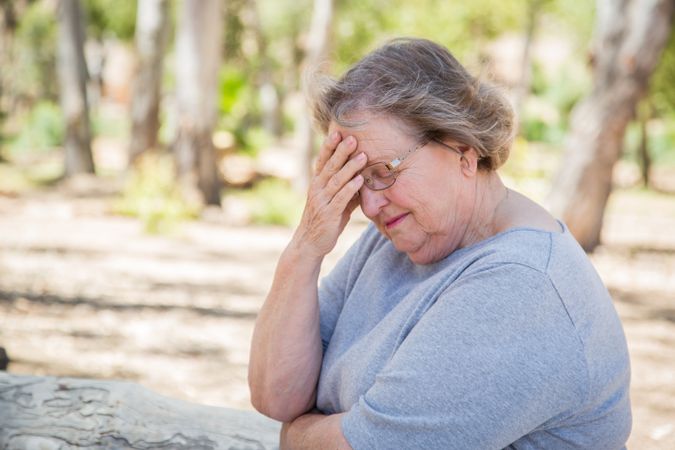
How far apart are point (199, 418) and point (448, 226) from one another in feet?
3.32

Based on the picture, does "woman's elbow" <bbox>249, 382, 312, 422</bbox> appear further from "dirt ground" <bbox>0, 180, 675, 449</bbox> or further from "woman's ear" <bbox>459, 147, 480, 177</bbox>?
"dirt ground" <bbox>0, 180, 675, 449</bbox>

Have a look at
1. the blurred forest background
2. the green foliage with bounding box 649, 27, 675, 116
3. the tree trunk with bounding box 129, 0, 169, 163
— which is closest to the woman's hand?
the blurred forest background

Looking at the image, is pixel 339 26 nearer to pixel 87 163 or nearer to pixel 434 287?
pixel 87 163

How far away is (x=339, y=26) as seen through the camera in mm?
25062

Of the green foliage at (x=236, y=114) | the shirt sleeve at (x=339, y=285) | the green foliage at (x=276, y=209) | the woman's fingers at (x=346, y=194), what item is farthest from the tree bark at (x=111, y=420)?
the green foliage at (x=236, y=114)

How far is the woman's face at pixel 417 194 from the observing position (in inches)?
76.6

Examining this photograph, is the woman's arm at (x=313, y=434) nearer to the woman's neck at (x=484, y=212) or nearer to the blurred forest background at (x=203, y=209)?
the woman's neck at (x=484, y=212)

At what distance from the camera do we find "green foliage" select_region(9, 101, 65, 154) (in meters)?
23.6

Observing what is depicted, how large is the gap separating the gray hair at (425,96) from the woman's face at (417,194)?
4cm

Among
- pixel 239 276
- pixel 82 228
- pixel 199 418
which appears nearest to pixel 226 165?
pixel 82 228

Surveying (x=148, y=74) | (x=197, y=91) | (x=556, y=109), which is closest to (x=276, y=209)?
(x=197, y=91)

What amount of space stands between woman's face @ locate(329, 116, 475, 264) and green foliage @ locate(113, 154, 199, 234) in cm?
832

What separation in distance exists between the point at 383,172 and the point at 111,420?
1111 millimetres

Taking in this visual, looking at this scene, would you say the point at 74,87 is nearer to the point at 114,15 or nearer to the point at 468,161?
the point at 114,15
